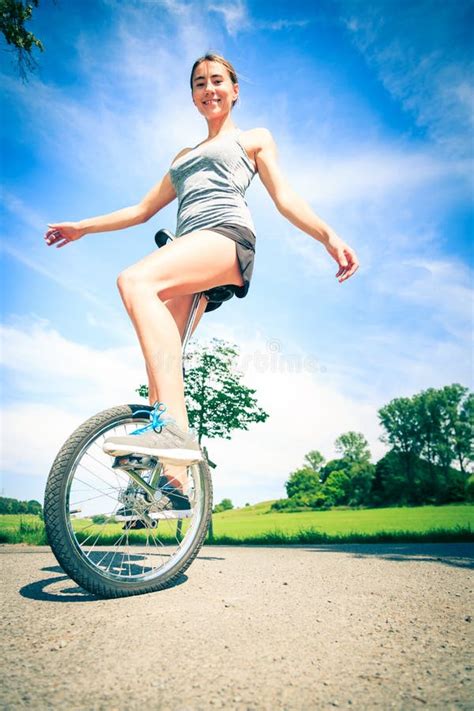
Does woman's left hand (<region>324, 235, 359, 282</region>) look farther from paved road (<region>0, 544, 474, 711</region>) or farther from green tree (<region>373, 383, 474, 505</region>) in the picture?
green tree (<region>373, 383, 474, 505</region>)

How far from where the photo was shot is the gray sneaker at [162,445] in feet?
6.63

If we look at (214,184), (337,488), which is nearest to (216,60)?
(214,184)

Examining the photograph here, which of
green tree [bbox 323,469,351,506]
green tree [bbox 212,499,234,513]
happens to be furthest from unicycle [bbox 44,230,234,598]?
green tree [bbox 323,469,351,506]

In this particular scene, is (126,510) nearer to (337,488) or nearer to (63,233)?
(63,233)

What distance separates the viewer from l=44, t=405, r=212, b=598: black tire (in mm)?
1977

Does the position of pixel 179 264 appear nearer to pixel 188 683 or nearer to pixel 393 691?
pixel 188 683

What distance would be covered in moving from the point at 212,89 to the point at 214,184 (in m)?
0.82

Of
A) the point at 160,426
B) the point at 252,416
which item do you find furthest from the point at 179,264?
the point at 252,416

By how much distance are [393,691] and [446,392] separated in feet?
233

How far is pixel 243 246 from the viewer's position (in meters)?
2.58

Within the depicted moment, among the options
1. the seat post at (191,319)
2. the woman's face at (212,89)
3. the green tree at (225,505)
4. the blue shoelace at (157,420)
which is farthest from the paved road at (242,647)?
the green tree at (225,505)

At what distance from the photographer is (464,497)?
159ft

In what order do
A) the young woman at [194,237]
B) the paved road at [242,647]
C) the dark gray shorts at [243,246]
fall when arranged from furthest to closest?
the dark gray shorts at [243,246] < the young woman at [194,237] < the paved road at [242,647]

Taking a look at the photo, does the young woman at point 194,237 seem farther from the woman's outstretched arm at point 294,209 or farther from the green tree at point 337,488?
the green tree at point 337,488
